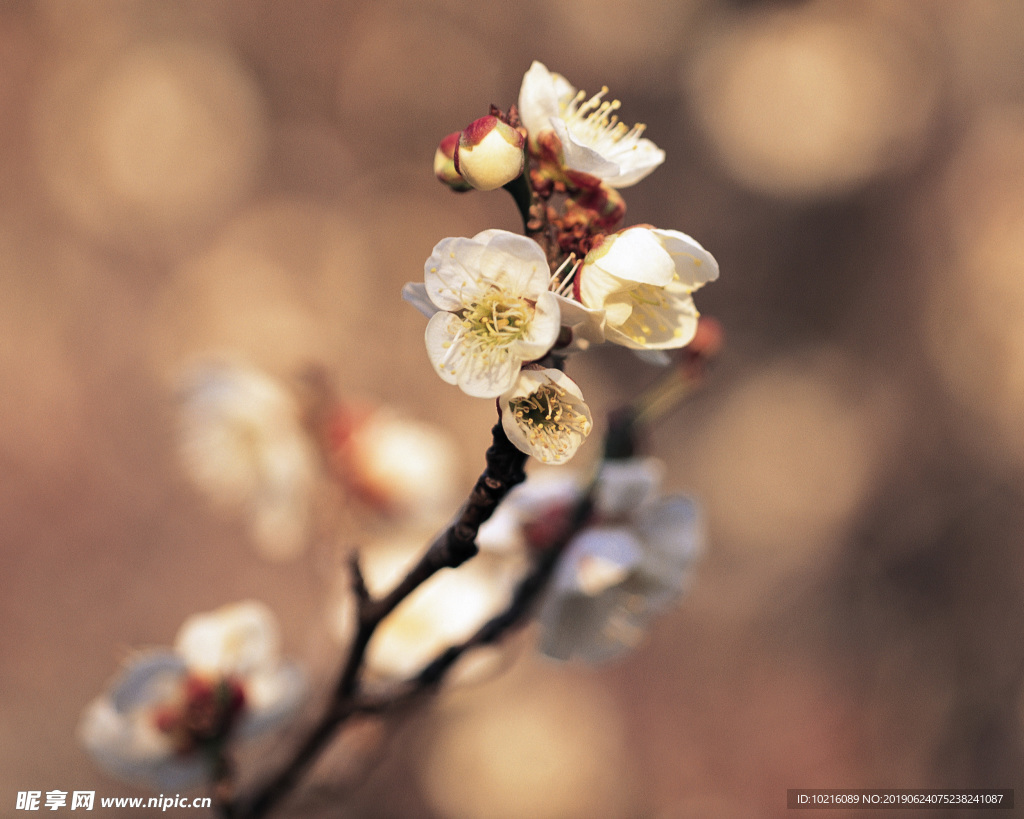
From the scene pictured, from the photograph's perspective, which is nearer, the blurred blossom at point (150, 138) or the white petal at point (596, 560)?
the white petal at point (596, 560)

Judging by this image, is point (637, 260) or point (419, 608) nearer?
point (637, 260)

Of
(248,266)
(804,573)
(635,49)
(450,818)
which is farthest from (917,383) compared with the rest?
(248,266)

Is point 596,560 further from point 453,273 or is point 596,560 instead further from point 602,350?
point 602,350

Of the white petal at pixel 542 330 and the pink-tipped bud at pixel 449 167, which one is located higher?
the pink-tipped bud at pixel 449 167

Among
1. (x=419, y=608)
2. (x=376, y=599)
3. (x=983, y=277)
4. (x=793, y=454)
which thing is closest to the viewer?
(x=376, y=599)

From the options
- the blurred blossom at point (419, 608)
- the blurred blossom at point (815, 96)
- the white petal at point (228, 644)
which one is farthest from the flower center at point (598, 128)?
the blurred blossom at point (815, 96)

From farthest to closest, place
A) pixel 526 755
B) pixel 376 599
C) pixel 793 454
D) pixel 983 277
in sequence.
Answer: pixel 793 454 < pixel 983 277 < pixel 526 755 < pixel 376 599

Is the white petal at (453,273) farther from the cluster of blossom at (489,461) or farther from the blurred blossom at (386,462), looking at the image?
the blurred blossom at (386,462)

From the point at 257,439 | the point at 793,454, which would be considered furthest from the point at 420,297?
the point at 793,454
